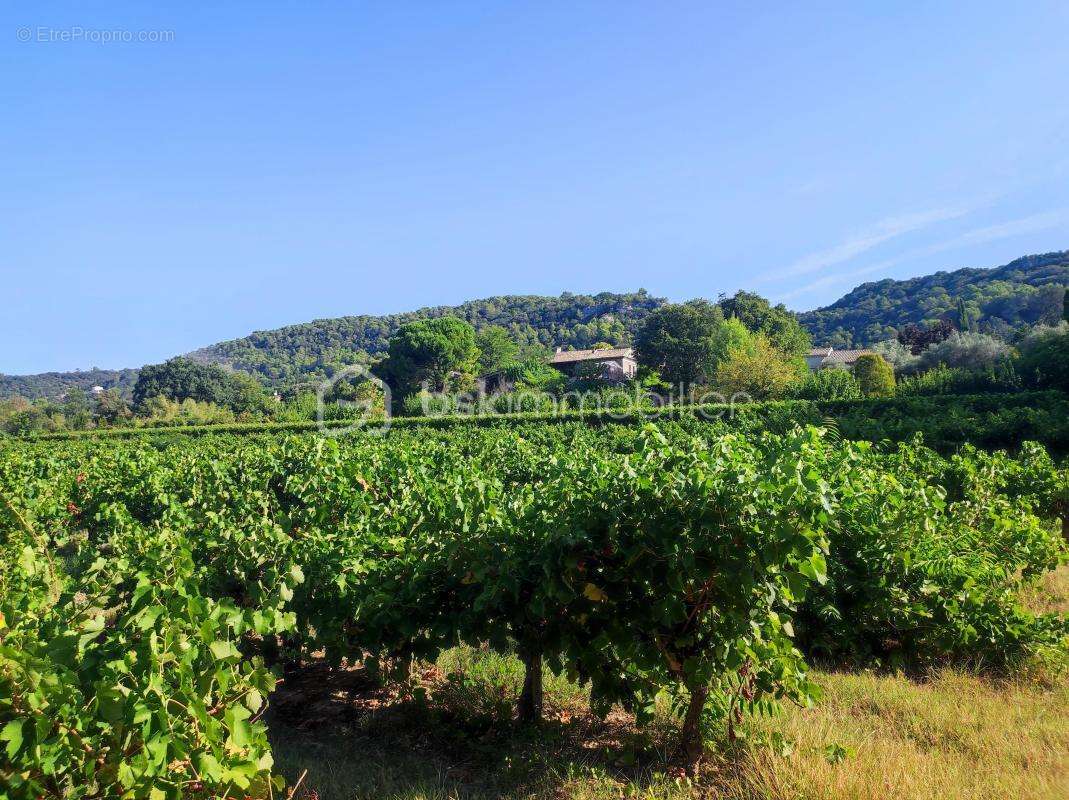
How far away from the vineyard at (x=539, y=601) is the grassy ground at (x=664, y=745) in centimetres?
22

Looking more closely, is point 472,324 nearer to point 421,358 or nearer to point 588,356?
point 588,356

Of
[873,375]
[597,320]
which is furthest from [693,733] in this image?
[597,320]

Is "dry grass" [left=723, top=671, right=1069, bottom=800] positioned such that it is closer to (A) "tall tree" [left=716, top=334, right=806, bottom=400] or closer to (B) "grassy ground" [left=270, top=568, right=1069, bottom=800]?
(B) "grassy ground" [left=270, top=568, right=1069, bottom=800]

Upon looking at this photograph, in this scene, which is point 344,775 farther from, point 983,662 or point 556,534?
point 983,662

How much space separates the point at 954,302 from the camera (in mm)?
91625

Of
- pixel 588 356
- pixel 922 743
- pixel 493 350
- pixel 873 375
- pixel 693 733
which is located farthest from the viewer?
pixel 493 350

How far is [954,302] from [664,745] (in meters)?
108

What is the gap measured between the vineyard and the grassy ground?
216 mm

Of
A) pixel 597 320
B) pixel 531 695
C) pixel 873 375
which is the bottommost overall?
pixel 531 695

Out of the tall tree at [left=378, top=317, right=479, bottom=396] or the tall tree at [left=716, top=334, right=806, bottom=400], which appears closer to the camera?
the tall tree at [left=716, top=334, right=806, bottom=400]

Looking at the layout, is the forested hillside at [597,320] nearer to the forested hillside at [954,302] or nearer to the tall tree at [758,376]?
the forested hillside at [954,302]

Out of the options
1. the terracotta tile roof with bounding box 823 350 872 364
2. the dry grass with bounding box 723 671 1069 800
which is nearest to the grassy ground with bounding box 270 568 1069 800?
the dry grass with bounding box 723 671 1069 800

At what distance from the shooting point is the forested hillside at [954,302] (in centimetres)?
7300
